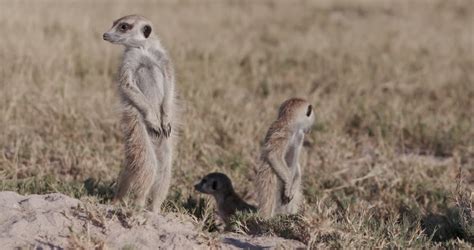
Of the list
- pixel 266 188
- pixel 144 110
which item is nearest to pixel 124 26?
pixel 144 110

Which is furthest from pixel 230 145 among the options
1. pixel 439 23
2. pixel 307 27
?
pixel 439 23

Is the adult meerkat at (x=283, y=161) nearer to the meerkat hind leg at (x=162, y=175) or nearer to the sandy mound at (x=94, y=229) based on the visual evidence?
the meerkat hind leg at (x=162, y=175)

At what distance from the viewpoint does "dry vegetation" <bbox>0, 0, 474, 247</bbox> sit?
580 centimetres

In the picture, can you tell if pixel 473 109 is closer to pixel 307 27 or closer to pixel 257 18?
pixel 307 27

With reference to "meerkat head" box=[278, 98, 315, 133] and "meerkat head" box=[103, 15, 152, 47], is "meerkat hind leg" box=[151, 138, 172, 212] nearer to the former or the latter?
"meerkat head" box=[103, 15, 152, 47]

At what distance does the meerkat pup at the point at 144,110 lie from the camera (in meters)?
5.10

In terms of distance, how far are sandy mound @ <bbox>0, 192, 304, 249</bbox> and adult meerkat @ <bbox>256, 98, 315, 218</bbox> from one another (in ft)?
3.67

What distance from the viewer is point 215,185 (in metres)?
6.05

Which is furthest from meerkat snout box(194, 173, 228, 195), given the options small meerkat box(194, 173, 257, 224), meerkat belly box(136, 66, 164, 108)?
meerkat belly box(136, 66, 164, 108)

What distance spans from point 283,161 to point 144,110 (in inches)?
45.5

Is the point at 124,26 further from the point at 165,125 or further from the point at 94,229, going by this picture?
the point at 94,229

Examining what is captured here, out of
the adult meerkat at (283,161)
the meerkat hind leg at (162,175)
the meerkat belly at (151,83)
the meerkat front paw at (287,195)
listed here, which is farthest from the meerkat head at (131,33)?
the meerkat front paw at (287,195)

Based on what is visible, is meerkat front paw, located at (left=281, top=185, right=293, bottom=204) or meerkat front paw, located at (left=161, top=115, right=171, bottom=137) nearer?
meerkat front paw, located at (left=161, top=115, right=171, bottom=137)

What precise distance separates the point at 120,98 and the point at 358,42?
773 cm
